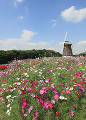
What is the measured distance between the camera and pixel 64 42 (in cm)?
2131

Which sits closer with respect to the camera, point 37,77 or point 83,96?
point 83,96

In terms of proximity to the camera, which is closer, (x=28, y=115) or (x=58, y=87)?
(x=28, y=115)

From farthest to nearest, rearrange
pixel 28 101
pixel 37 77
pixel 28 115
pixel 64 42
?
pixel 64 42 → pixel 37 77 → pixel 28 101 → pixel 28 115

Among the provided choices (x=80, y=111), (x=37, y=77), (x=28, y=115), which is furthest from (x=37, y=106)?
(x=37, y=77)

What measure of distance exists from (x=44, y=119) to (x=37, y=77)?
6.59 feet

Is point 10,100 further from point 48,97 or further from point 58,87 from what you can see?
point 58,87

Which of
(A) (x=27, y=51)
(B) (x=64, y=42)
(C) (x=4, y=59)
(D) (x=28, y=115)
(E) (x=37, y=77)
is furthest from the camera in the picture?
(A) (x=27, y=51)

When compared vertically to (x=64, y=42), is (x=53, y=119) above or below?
Result: below

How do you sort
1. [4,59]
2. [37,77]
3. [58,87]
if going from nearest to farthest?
[58,87], [37,77], [4,59]

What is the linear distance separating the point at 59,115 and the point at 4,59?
60.2 feet

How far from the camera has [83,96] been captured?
12.1 feet

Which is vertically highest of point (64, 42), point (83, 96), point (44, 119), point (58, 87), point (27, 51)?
point (64, 42)

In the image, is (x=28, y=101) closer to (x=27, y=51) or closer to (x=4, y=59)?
(x=4, y=59)

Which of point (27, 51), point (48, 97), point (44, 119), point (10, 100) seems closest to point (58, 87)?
point (48, 97)
